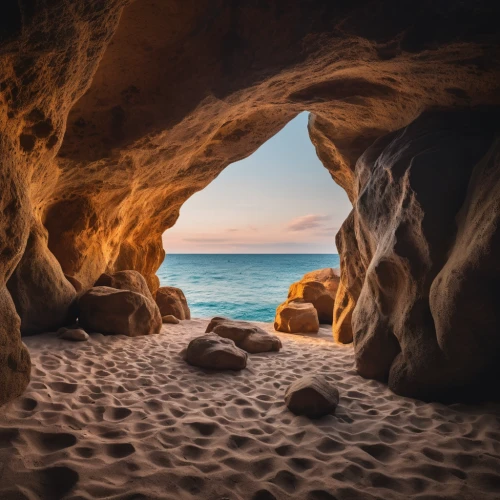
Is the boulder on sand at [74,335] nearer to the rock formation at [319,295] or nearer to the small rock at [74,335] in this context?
the small rock at [74,335]

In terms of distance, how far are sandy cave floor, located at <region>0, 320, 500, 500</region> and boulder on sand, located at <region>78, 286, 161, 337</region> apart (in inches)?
70.6

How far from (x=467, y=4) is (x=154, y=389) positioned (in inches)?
209

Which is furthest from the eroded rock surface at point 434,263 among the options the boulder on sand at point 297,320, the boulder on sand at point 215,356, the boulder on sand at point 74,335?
the boulder on sand at point 74,335

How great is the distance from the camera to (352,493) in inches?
93.0

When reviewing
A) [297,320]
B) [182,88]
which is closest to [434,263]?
[182,88]

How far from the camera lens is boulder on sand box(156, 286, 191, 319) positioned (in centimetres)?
1118

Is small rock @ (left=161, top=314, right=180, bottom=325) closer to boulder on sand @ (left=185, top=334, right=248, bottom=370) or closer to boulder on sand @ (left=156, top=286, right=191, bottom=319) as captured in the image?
boulder on sand @ (left=156, top=286, right=191, bottom=319)

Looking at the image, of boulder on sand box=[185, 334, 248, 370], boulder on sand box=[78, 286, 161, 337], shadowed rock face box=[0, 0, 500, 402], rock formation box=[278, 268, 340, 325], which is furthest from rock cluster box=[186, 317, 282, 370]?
rock formation box=[278, 268, 340, 325]

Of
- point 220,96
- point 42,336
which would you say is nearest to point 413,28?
point 220,96

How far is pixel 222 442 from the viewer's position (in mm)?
2967

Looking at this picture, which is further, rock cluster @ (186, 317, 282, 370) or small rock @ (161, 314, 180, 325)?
small rock @ (161, 314, 180, 325)

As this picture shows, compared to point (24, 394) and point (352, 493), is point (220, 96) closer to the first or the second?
point (24, 394)

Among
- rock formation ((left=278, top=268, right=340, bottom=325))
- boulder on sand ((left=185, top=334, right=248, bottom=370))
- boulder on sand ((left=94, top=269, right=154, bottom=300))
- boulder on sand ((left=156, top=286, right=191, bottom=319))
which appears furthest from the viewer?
rock formation ((left=278, top=268, right=340, bottom=325))

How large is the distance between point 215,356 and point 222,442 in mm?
2202
